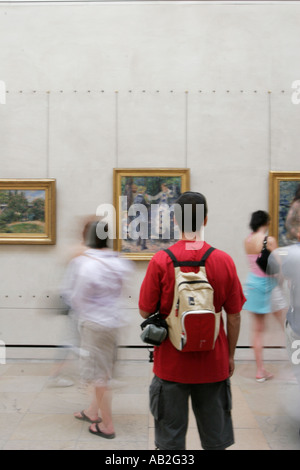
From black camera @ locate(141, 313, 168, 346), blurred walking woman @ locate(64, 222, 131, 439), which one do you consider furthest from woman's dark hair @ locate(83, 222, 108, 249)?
black camera @ locate(141, 313, 168, 346)

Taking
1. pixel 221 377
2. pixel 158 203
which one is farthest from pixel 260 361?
pixel 221 377

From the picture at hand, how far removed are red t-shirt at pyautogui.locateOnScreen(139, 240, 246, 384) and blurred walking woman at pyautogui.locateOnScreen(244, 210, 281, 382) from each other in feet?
7.98

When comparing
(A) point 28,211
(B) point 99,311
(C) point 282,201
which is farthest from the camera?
(A) point 28,211

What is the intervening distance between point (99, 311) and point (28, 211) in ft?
8.87

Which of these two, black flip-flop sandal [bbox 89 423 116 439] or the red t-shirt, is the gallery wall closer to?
black flip-flop sandal [bbox 89 423 116 439]

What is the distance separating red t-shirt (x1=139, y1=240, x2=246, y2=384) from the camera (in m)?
2.61

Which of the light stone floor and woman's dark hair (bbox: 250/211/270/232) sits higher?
woman's dark hair (bbox: 250/211/270/232)

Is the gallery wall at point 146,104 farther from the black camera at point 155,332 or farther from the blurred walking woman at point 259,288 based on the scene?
the black camera at point 155,332

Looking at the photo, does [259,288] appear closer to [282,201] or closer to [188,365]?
[282,201]

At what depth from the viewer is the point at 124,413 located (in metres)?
4.21

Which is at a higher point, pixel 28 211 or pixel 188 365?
pixel 28 211

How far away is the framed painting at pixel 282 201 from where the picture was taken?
5.76m

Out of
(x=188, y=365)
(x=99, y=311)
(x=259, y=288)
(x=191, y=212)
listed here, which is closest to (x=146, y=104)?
(x=259, y=288)
